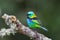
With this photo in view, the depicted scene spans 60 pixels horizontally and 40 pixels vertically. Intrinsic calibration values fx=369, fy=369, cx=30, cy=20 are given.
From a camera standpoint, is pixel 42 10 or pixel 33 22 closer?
pixel 33 22

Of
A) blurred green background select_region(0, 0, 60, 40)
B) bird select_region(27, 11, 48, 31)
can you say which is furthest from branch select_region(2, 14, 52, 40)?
blurred green background select_region(0, 0, 60, 40)

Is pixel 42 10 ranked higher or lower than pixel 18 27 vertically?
higher

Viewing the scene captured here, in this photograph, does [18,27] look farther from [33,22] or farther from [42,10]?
[42,10]

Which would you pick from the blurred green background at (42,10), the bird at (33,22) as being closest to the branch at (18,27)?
the bird at (33,22)

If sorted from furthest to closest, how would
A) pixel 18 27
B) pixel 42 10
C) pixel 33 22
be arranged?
1. pixel 42 10
2. pixel 33 22
3. pixel 18 27

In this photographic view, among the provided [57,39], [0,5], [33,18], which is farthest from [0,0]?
[33,18]

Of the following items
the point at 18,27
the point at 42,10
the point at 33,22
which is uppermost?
the point at 42,10

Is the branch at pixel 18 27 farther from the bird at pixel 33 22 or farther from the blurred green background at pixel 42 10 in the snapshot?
the blurred green background at pixel 42 10

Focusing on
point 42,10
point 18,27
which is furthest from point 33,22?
point 42,10

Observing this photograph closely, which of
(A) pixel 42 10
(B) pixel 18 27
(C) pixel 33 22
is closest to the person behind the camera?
(B) pixel 18 27

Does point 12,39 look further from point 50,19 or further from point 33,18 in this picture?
point 33,18

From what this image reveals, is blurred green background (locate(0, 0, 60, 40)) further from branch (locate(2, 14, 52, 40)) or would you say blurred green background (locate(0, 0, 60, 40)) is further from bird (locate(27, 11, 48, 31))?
branch (locate(2, 14, 52, 40))

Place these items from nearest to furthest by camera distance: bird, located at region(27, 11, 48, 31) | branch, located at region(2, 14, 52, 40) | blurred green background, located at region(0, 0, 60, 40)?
branch, located at region(2, 14, 52, 40) < bird, located at region(27, 11, 48, 31) < blurred green background, located at region(0, 0, 60, 40)
